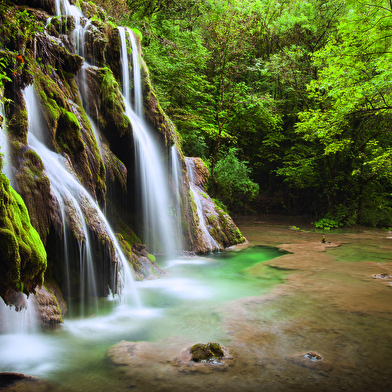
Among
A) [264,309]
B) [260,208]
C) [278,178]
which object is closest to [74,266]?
[264,309]

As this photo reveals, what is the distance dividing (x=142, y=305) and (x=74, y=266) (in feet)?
4.82

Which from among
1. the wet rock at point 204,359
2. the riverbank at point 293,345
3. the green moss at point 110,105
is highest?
the green moss at point 110,105

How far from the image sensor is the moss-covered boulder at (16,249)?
3.06 metres

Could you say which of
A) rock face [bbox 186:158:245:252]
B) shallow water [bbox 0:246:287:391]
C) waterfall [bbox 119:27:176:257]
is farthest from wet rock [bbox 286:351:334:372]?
rock face [bbox 186:158:245:252]

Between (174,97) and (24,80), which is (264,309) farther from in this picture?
(174,97)

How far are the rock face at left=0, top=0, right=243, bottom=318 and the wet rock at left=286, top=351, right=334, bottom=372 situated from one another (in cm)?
315

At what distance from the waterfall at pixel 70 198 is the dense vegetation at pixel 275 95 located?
894 centimetres

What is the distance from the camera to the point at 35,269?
354cm

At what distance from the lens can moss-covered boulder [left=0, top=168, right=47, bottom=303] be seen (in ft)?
10.0

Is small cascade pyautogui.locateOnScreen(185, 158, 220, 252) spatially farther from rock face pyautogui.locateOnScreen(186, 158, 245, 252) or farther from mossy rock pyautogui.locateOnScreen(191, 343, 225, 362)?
mossy rock pyautogui.locateOnScreen(191, 343, 225, 362)

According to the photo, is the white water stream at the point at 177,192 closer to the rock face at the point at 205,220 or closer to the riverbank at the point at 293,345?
the rock face at the point at 205,220

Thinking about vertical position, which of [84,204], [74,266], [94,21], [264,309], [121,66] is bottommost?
[264,309]

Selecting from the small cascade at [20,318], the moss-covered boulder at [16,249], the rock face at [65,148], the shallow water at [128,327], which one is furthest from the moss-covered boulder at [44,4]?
the shallow water at [128,327]

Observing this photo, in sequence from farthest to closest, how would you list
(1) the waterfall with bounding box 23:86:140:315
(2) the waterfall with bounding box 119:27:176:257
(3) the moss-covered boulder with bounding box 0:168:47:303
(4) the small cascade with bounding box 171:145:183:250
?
(4) the small cascade with bounding box 171:145:183:250 → (2) the waterfall with bounding box 119:27:176:257 → (1) the waterfall with bounding box 23:86:140:315 → (3) the moss-covered boulder with bounding box 0:168:47:303
